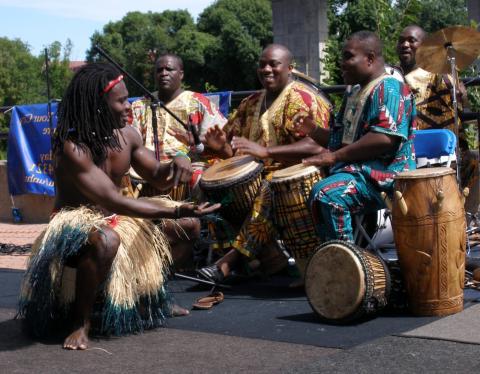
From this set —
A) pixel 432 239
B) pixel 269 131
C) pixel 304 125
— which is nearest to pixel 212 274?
pixel 269 131

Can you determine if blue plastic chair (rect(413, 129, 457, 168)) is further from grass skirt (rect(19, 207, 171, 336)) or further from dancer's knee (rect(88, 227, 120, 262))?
dancer's knee (rect(88, 227, 120, 262))

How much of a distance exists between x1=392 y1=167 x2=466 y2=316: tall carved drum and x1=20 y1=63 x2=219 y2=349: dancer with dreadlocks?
3.90 feet

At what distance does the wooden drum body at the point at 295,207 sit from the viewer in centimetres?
614

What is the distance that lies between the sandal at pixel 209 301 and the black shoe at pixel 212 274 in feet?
1.10

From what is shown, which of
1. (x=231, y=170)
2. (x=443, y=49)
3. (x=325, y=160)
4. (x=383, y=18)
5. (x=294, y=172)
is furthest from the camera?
(x=383, y=18)

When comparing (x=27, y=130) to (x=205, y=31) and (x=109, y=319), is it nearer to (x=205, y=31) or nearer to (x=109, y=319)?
(x=109, y=319)

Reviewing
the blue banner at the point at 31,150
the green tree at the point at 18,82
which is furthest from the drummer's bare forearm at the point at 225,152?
the green tree at the point at 18,82

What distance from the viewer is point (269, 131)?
264 inches

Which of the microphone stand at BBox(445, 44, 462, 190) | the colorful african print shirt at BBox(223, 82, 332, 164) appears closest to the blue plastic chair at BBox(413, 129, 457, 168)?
the microphone stand at BBox(445, 44, 462, 190)

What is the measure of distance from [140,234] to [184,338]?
0.64 meters

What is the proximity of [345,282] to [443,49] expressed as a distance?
8.73 feet

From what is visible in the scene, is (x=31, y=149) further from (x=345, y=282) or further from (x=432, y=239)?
(x=432, y=239)

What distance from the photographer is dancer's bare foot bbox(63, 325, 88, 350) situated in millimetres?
4887

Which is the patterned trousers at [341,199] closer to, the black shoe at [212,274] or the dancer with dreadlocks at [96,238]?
the dancer with dreadlocks at [96,238]
